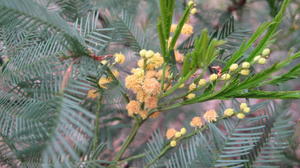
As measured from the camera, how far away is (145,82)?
1.56 feet

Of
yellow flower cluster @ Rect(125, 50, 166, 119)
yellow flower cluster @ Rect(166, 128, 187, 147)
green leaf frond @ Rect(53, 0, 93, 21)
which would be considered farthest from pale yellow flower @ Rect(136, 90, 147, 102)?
green leaf frond @ Rect(53, 0, 93, 21)

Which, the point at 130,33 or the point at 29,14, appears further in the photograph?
the point at 130,33

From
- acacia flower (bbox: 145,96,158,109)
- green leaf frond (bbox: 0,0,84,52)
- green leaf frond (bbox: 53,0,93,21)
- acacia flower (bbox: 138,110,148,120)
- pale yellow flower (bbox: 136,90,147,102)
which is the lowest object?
acacia flower (bbox: 138,110,148,120)

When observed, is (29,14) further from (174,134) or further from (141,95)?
(174,134)

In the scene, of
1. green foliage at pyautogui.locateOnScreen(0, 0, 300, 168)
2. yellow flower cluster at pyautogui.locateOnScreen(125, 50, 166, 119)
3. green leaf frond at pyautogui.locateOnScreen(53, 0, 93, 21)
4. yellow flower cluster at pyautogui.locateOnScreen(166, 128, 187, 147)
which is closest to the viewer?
green foliage at pyautogui.locateOnScreen(0, 0, 300, 168)

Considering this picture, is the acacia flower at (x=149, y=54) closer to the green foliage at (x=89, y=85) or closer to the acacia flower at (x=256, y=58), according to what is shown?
the green foliage at (x=89, y=85)

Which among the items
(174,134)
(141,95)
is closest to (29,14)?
(141,95)

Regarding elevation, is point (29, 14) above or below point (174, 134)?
above

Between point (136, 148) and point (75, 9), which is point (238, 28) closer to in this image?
point (75, 9)

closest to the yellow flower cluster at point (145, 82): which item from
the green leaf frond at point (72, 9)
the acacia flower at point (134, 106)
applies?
the acacia flower at point (134, 106)

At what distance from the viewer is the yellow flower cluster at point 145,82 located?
0.46 m

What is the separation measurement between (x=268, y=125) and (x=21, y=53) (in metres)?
0.49

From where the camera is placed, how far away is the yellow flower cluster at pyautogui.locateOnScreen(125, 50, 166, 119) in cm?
46

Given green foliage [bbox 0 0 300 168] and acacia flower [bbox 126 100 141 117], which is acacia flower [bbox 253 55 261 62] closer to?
green foliage [bbox 0 0 300 168]
